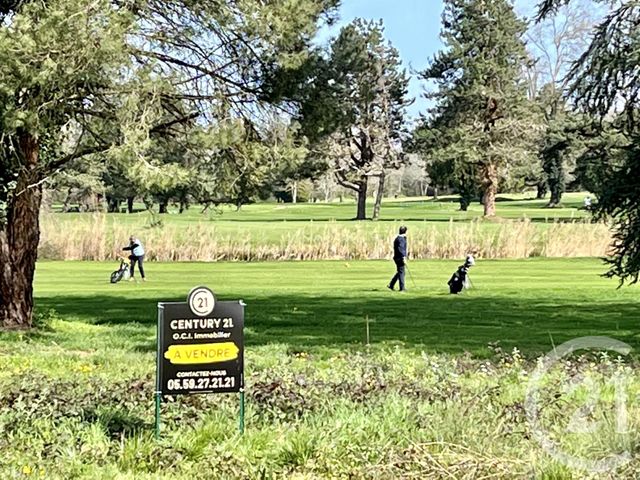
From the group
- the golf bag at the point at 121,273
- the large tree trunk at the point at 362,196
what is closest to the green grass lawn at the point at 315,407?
the golf bag at the point at 121,273

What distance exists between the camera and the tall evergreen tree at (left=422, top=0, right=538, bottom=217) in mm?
61219

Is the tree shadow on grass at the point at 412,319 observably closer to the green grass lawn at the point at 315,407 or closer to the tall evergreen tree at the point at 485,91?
the green grass lawn at the point at 315,407

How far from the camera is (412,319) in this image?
672 inches

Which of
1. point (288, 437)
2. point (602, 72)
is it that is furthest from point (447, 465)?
point (602, 72)

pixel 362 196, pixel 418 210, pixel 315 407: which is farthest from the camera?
pixel 418 210

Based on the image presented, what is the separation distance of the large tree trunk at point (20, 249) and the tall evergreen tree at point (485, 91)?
4815 centimetres

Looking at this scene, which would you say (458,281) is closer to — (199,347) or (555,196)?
(199,347)

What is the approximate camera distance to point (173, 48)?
13.9 meters

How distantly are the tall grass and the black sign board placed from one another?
29.9m

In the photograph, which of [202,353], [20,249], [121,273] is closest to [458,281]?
[121,273]

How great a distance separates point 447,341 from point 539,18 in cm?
570

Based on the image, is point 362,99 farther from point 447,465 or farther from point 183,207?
point 447,465

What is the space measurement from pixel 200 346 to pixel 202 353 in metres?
0.05

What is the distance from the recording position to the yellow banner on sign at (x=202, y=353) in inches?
224
